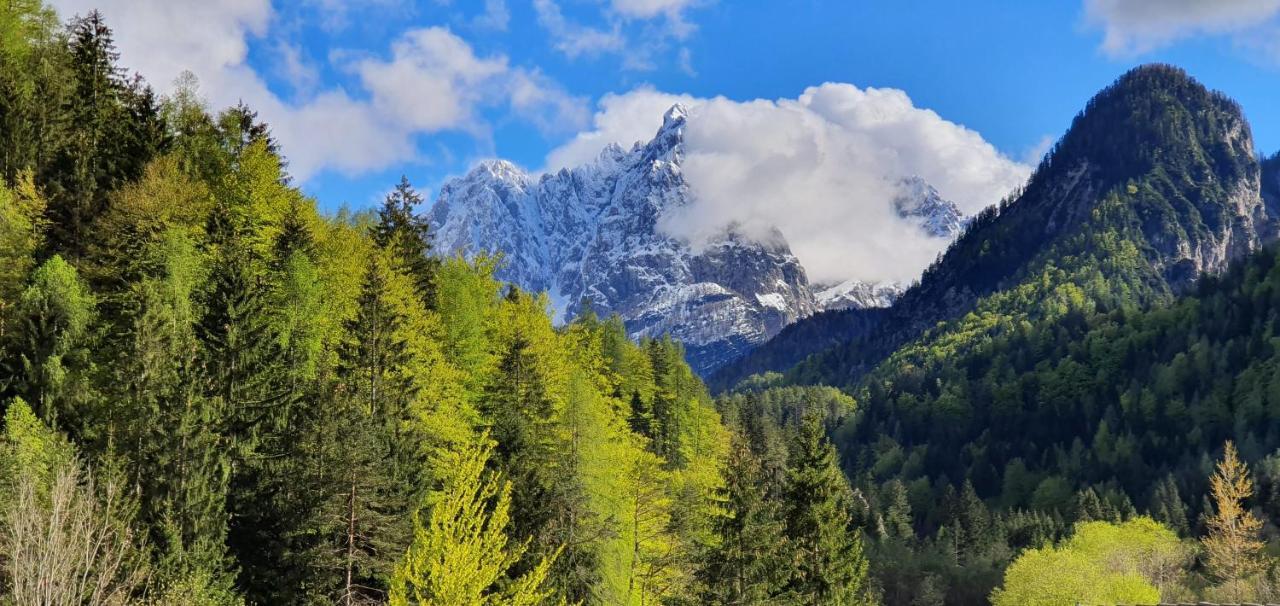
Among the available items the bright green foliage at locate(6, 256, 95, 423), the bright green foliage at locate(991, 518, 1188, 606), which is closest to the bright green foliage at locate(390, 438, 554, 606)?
the bright green foliage at locate(6, 256, 95, 423)

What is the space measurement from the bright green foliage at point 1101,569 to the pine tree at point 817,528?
44152 millimetres

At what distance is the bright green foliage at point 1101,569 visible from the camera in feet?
267

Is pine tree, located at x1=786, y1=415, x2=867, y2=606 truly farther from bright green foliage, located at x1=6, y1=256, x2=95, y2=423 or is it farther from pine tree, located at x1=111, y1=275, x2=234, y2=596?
bright green foliage, located at x1=6, y1=256, x2=95, y2=423

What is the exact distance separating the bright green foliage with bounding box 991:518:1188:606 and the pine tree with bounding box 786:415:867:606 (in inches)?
1738

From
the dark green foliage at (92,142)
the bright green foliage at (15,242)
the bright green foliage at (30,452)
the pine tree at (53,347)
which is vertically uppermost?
Result: the dark green foliage at (92,142)

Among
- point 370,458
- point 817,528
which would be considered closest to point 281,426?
point 370,458

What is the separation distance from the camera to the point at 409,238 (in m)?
62.7

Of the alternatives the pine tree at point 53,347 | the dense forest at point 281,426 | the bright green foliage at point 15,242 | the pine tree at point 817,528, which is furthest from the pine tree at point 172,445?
the pine tree at point 817,528

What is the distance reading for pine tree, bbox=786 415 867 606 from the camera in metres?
45.0

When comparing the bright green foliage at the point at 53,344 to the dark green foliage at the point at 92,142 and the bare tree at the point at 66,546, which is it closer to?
the bare tree at the point at 66,546

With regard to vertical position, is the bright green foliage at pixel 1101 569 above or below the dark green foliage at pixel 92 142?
below

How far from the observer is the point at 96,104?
2382 inches

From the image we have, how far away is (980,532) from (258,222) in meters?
126

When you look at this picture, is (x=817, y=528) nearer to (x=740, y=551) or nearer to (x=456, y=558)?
(x=740, y=551)
